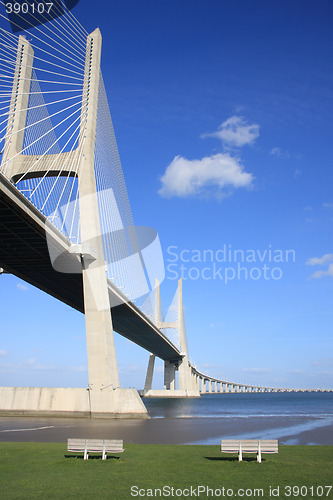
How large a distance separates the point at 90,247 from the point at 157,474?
20971 millimetres

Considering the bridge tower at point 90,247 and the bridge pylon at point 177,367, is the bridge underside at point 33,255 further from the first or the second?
the bridge pylon at point 177,367

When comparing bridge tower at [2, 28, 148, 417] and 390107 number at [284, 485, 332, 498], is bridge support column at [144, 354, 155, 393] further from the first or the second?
390107 number at [284, 485, 332, 498]

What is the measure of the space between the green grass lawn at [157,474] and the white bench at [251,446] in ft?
0.88

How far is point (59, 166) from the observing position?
3072 centimetres

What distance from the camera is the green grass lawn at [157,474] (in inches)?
304

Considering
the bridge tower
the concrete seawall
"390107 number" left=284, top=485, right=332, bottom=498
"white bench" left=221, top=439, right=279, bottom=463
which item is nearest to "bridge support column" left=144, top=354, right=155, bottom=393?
the bridge tower

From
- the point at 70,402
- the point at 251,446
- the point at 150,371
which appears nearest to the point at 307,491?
the point at 251,446

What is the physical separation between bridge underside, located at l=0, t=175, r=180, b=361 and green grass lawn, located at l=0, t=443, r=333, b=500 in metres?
12.7

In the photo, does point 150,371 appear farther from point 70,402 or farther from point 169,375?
point 70,402

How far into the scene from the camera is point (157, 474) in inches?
365

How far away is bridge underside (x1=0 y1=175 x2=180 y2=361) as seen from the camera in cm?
2267

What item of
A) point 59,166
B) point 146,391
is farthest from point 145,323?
point 146,391

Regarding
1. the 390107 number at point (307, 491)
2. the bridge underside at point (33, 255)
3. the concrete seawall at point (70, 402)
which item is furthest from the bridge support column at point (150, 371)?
the 390107 number at point (307, 491)

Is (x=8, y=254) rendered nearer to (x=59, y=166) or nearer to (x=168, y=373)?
(x=59, y=166)
